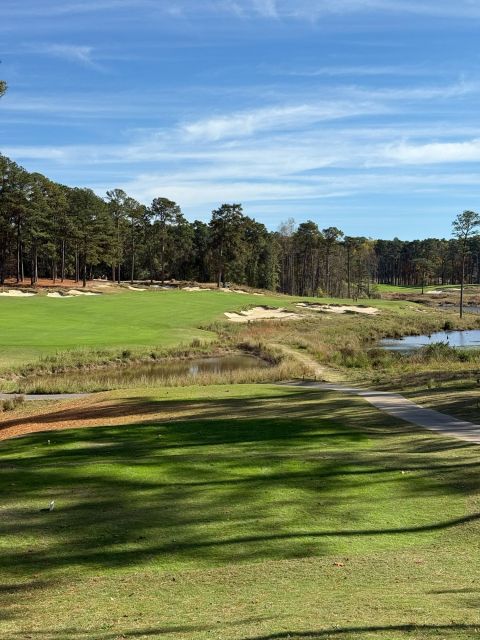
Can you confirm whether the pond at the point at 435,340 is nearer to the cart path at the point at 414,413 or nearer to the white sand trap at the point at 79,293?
the cart path at the point at 414,413

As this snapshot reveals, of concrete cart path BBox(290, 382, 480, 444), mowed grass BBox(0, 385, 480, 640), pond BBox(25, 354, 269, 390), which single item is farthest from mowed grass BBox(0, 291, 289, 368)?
mowed grass BBox(0, 385, 480, 640)

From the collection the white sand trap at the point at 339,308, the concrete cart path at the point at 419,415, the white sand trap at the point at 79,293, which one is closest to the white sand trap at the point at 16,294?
the white sand trap at the point at 79,293

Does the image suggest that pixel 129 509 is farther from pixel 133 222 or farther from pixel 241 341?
pixel 133 222

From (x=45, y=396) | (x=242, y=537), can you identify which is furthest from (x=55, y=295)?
(x=242, y=537)

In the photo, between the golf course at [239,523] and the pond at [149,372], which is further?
the pond at [149,372]

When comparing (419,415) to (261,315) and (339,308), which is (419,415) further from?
(339,308)

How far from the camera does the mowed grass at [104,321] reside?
4484cm

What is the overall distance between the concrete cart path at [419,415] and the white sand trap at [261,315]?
44515 mm

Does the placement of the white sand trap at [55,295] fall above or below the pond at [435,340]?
above

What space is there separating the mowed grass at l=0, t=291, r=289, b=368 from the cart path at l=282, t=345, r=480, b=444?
2160 centimetres

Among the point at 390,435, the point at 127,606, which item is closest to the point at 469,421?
the point at 390,435

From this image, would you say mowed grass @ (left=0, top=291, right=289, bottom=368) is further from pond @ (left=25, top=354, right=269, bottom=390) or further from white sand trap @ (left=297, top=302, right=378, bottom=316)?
white sand trap @ (left=297, top=302, right=378, bottom=316)

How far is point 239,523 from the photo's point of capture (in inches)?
354

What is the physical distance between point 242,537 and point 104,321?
51.5m
